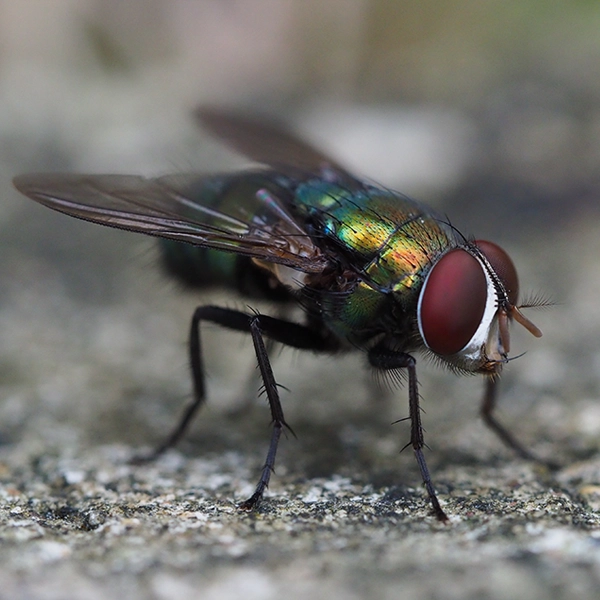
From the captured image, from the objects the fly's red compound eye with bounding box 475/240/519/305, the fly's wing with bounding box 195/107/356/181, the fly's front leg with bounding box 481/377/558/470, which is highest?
the fly's wing with bounding box 195/107/356/181

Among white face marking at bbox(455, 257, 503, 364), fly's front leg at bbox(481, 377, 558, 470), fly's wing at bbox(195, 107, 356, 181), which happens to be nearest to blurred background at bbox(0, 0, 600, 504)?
fly's front leg at bbox(481, 377, 558, 470)

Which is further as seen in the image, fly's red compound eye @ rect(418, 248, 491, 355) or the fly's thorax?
the fly's thorax

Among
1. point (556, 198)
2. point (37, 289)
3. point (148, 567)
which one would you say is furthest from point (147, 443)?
point (556, 198)

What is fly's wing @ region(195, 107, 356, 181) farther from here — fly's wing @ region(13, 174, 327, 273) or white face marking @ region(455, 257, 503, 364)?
white face marking @ region(455, 257, 503, 364)

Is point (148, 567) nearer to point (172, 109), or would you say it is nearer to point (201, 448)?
point (201, 448)

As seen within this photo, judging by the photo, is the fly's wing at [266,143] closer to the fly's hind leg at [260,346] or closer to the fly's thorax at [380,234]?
the fly's thorax at [380,234]

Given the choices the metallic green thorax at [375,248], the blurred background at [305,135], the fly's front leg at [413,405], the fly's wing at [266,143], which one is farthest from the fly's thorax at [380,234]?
the blurred background at [305,135]
